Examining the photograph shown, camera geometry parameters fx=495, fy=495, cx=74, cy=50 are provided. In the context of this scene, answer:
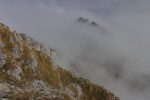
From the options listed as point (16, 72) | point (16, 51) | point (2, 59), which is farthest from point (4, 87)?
point (16, 51)

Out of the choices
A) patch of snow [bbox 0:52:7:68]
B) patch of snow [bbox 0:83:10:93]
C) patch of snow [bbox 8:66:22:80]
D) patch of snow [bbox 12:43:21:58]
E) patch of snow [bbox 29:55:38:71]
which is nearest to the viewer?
patch of snow [bbox 0:83:10:93]

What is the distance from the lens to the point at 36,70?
620 feet

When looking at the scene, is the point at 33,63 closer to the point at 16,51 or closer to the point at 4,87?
the point at 16,51

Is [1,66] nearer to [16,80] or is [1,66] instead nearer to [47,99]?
[16,80]

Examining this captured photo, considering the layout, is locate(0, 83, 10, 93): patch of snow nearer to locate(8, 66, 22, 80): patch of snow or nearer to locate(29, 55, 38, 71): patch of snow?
locate(8, 66, 22, 80): patch of snow

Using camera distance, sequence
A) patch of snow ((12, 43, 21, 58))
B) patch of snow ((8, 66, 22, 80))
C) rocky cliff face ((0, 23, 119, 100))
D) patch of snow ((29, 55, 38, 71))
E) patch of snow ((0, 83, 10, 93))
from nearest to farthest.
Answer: patch of snow ((0, 83, 10, 93))
rocky cliff face ((0, 23, 119, 100))
patch of snow ((8, 66, 22, 80))
patch of snow ((29, 55, 38, 71))
patch of snow ((12, 43, 21, 58))

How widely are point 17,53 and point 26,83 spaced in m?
15.7

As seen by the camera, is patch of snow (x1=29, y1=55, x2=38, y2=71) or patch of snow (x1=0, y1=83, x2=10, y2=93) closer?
patch of snow (x1=0, y1=83, x2=10, y2=93)

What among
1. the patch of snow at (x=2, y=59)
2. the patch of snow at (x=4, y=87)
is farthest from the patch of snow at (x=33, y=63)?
the patch of snow at (x=4, y=87)

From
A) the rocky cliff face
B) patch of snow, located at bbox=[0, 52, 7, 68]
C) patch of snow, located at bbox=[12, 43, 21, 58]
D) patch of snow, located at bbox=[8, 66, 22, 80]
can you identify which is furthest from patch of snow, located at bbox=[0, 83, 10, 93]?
patch of snow, located at bbox=[12, 43, 21, 58]

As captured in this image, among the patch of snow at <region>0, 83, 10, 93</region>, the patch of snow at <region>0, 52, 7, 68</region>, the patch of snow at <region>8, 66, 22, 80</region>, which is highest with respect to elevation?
the patch of snow at <region>0, 52, 7, 68</region>

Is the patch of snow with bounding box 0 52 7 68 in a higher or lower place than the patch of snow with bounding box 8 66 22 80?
higher

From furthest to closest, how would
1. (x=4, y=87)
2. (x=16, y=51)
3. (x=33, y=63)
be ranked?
(x=16, y=51) < (x=33, y=63) < (x=4, y=87)

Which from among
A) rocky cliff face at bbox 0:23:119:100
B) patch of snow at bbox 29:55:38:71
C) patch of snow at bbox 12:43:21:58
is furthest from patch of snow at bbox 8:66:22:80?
patch of snow at bbox 12:43:21:58
